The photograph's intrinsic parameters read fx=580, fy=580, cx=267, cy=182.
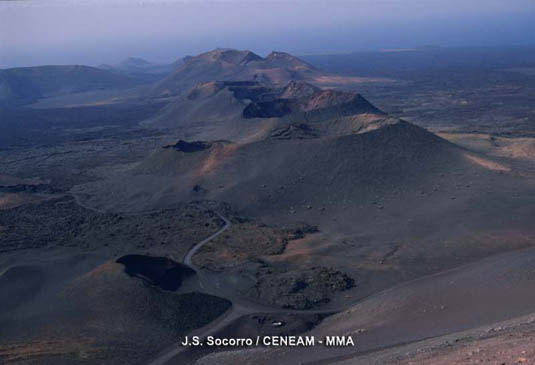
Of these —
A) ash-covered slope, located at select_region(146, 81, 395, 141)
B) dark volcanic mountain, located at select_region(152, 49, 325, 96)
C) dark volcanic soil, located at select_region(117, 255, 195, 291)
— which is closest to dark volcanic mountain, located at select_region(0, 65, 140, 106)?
dark volcanic mountain, located at select_region(152, 49, 325, 96)

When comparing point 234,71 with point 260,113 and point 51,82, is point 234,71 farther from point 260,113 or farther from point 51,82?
point 260,113

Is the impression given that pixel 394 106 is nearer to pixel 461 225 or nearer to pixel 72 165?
pixel 72 165

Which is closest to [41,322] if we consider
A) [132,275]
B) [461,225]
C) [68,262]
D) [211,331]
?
[132,275]

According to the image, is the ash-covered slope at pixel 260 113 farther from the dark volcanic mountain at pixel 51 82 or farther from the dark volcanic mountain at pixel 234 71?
the dark volcanic mountain at pixel 51 82

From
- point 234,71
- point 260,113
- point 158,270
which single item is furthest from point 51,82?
point 158,270

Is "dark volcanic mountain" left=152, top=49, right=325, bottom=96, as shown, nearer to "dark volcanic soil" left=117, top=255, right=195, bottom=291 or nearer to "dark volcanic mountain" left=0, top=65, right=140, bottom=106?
"dark volcanic mountain" left=0, top=65, right=140, bottom=106

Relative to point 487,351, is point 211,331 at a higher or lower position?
lower
